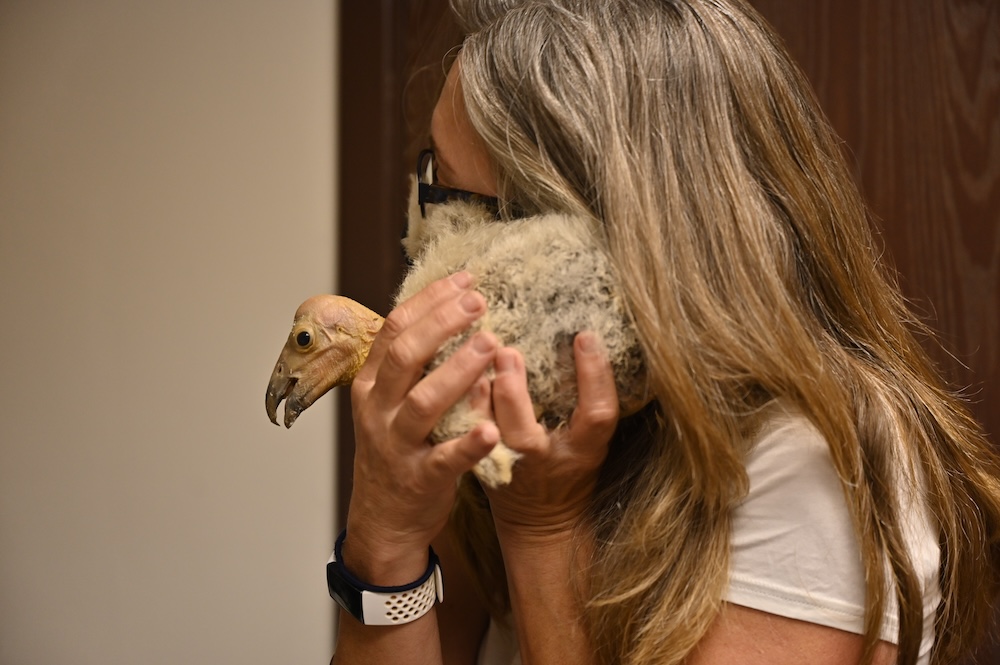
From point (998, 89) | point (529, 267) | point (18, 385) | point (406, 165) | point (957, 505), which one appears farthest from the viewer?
point (18, 385)

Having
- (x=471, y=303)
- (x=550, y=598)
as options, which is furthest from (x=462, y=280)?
(x=550, y=598)

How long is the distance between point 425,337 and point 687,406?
23 cm

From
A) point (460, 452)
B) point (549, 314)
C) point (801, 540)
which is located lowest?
point (801, 540)

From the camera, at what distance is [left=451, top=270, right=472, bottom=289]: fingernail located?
0.72 m

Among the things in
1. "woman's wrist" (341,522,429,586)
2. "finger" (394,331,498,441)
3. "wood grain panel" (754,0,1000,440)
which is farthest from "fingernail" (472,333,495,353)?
"wood grain panel" (754,0,1000,440)

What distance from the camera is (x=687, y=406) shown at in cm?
72

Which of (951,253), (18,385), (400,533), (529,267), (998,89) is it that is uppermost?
(998,89)

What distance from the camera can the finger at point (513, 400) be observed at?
0.68 metres

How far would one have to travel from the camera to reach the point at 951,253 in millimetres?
1321

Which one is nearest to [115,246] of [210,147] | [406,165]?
[210,147]

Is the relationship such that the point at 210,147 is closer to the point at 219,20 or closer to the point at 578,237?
the point at 219,20

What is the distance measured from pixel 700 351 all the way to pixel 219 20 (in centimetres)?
121

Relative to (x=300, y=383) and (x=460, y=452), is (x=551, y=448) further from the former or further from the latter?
(x=300, y=383)

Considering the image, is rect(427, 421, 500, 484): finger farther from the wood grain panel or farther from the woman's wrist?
the wood grain panel
